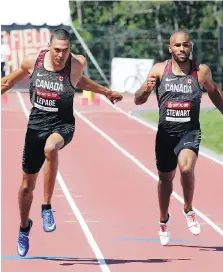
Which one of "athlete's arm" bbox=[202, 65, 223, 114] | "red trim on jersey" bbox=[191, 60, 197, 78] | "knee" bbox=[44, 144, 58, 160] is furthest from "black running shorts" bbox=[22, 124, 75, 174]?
"athlete's arm" bbox=[202, 65, 223, 114]

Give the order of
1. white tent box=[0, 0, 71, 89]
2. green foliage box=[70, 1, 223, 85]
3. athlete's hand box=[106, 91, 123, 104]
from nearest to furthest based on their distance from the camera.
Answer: athlete's hand box=[106, 91, 123, 104] < white tent box=[0, 0, 71, 89] < green foliage box=[70, 1, 223, 85]

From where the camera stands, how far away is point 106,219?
593 inches

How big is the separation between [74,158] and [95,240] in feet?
36.2

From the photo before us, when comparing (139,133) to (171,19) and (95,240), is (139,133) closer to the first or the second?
(95,240)

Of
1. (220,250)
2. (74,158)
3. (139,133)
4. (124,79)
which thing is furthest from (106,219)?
(124,79)

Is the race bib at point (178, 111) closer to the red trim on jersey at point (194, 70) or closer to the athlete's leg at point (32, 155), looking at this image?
the red trim on jersey at point (194, 70)

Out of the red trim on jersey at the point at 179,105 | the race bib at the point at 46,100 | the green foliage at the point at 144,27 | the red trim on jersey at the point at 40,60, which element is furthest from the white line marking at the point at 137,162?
the green foliage at the point at 144,27

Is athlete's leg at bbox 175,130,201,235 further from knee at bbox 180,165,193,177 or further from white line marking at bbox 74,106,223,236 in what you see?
white line marking at bbox 74,106,223,236

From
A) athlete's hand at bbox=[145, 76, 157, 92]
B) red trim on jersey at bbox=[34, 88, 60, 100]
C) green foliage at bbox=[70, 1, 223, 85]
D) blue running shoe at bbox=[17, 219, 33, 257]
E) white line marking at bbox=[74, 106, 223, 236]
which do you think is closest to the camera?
red trim on jersey at bbox=[34, 88, 60, 100]

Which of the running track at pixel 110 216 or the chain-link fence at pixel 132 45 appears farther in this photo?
the chain-link fence at pixel 132 45

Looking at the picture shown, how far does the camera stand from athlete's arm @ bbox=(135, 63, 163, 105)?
1199 centimetres

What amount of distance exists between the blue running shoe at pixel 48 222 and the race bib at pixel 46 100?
3.06 feet

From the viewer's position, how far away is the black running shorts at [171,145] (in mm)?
12195

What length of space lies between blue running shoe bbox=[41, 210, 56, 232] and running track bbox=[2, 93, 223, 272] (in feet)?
1.10
